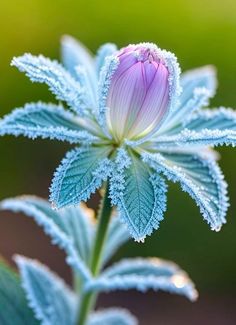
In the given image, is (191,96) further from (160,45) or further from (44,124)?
(160,45)

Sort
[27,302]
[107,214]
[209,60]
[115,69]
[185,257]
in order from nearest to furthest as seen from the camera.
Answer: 1. [115,69]
2. [107,214]
3. [27,302]
4. [185,257]
5. [209,60]

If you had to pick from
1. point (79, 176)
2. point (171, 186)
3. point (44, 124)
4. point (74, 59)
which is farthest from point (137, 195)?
point (171, 186)

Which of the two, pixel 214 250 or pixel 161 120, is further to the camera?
pixel 214 250

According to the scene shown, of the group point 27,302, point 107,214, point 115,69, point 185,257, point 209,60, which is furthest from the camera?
point 209,60

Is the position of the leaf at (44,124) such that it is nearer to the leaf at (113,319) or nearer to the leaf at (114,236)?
the leaf at (114,236)

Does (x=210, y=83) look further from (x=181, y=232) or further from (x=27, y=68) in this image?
(x=181, y=232)

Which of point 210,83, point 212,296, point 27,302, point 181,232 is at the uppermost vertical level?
point 181,232

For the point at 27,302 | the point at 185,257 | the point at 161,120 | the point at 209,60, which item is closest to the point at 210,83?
the point at 161,120
